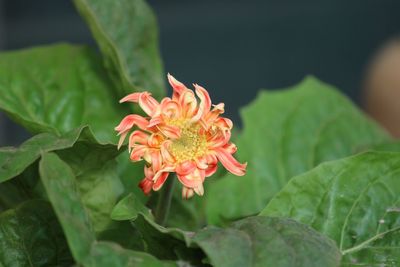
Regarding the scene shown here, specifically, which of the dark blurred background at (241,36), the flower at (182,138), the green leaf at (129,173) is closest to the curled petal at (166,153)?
the flower at (182,138)

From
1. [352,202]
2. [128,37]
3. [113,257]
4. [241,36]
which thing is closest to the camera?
[113,257]

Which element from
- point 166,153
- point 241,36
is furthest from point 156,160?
point 241,36

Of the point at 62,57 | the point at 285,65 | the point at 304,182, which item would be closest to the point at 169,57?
the point at 285,65

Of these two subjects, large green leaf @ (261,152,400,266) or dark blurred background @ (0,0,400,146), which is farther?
dark blurred background @ (0,0,400,146)

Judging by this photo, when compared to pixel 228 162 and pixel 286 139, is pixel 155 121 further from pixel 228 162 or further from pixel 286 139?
pixel 286 139

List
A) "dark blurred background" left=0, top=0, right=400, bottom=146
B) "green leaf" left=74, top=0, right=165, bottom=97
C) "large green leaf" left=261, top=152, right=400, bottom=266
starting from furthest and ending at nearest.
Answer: "dark blurred background" left=0, top=0, right=400, bottom=146
"green leaf" left=74, top=0, right=165, bottom=97
"large green leaf" left=261, top=152, right=400, bottom=266

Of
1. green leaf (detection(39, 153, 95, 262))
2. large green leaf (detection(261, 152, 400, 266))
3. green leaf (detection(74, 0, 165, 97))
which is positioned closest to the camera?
green leaf (detection(39, 153, 95, 262))

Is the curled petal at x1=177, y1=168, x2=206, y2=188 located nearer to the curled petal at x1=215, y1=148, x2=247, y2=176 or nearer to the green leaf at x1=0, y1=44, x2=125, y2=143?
the curled petal at x1=215, y1=148, x2=247, y2=176

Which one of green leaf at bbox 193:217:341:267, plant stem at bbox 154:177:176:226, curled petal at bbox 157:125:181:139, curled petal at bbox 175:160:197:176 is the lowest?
plant stem at bbox 154:177:176:226

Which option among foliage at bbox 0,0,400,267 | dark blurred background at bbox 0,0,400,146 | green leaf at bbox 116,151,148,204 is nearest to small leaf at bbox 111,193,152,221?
foliage at bbox 0,0,400,267
